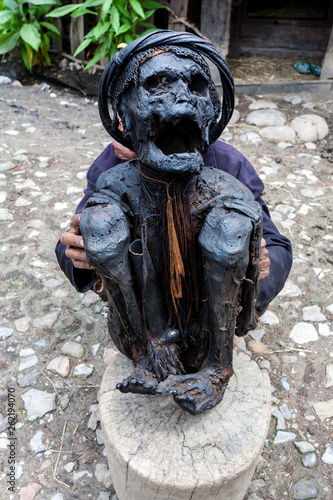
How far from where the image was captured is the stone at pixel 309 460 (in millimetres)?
2066

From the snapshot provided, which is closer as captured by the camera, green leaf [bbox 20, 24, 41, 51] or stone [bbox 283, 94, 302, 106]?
green leaf [bbox 20, 24, 41, 51]

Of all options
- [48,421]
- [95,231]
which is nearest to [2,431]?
[48,421]

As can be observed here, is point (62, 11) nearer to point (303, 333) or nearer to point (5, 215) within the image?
point (5, 215)

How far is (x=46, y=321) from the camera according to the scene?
2729mm

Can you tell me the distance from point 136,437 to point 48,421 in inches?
29.8

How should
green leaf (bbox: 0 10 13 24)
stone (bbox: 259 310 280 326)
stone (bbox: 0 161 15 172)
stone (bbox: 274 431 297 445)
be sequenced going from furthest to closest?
1. green leaf (bbox: 0 10 13 24)
2. stone (bbox: 0 161 15 172)
3. stone (bbox: 259 310 280 326)
4. stone (bbox: 274 431 297 445)

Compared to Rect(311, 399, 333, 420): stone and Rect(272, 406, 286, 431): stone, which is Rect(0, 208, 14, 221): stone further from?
Rect(311, 399, 333, 420): stone

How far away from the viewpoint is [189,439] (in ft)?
5.35

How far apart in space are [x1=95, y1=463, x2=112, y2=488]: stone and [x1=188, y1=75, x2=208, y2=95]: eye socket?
5.39 feet

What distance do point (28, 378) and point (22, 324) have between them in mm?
395

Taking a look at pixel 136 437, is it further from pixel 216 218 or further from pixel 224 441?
pixel 216 218

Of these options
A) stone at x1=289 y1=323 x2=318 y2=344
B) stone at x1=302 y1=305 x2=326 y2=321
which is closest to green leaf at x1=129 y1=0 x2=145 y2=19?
stone at x1=302 y1=305 x2=326 y2=321

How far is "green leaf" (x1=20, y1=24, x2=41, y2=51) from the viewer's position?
5.00 metres

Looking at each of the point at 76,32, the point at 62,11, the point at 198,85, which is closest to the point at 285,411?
the point at 198,85
